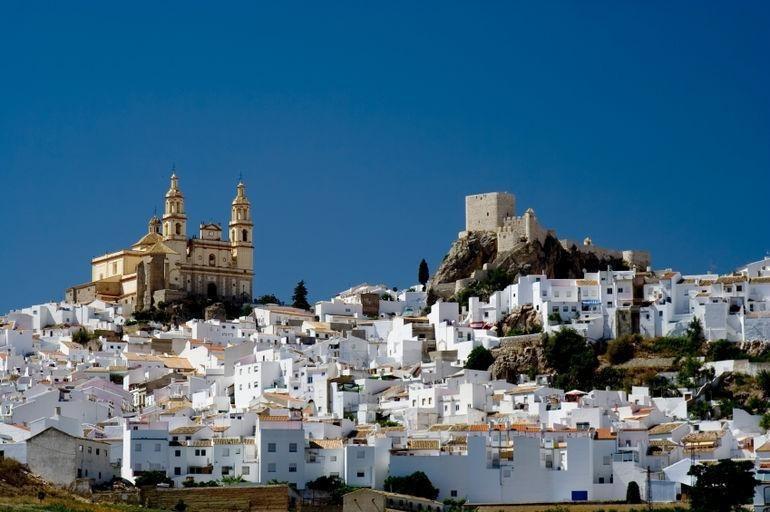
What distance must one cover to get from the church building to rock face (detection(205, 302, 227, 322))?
8.07ft

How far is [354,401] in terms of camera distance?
2729 inches

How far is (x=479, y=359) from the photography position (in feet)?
249

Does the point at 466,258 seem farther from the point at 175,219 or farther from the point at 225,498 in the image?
the point at 225,498

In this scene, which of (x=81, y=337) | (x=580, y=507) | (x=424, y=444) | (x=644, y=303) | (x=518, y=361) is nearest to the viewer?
(x=580, y=507)

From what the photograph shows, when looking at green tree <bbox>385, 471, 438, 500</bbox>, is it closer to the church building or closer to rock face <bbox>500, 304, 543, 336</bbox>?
rock face <bbox>500, 304, 543, 336</bbox>

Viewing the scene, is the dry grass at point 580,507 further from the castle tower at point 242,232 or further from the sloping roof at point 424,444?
the castle tower at point 242,232

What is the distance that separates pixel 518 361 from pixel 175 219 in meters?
32.9

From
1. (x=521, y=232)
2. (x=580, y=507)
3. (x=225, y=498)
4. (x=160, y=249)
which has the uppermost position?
(x=160, y=249)

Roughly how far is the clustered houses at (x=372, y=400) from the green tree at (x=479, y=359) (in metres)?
0.84

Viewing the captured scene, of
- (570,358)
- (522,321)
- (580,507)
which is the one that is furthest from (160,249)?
(580,507)

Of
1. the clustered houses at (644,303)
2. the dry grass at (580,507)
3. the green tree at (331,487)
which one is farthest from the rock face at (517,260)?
the green tree at (331,487)

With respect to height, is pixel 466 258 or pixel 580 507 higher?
pixel 466 258

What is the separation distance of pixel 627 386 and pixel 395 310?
23.8 meters

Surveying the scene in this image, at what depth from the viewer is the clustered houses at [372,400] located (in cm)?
5778
